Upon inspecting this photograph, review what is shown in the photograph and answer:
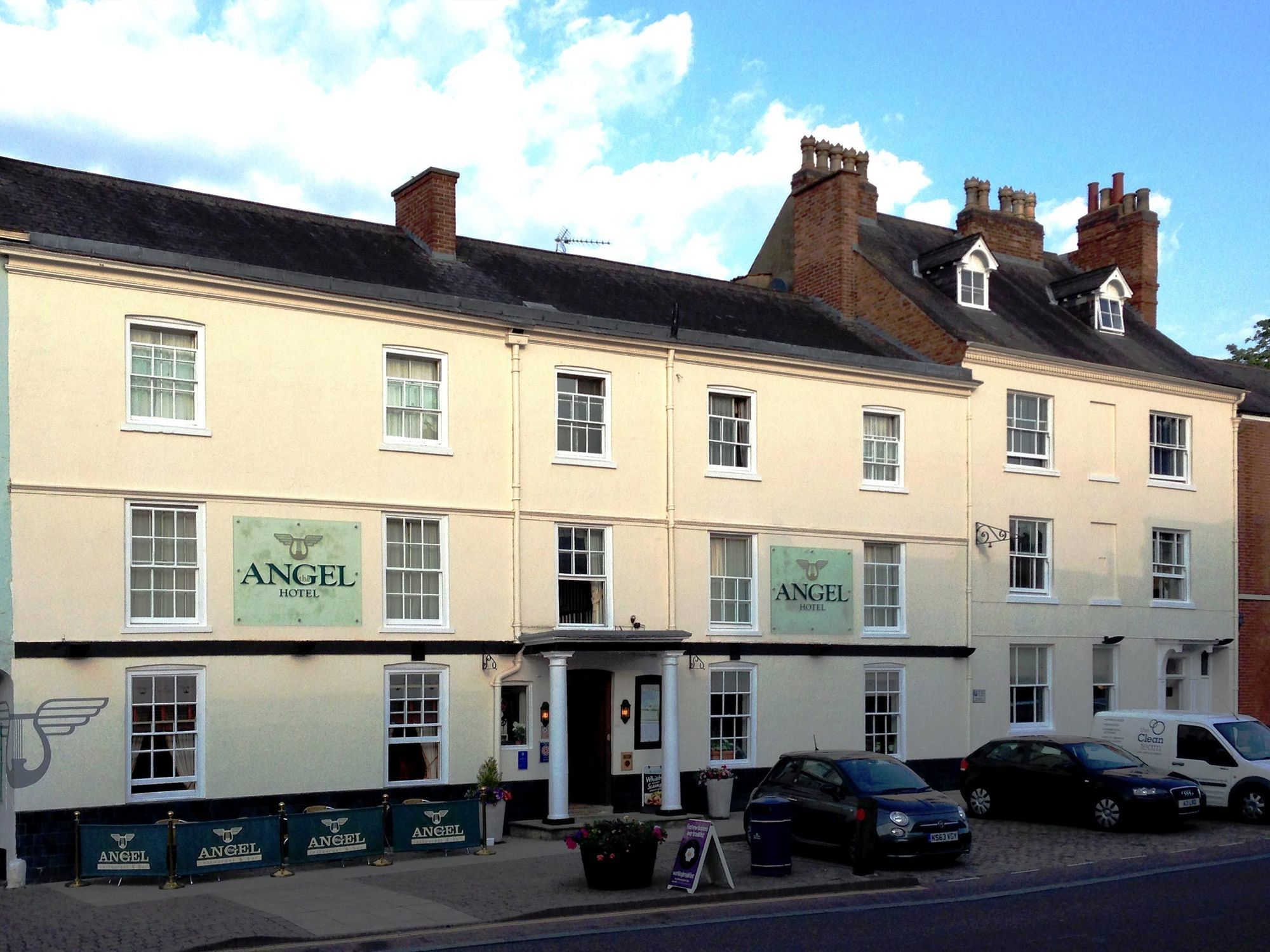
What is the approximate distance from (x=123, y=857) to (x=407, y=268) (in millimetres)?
11081

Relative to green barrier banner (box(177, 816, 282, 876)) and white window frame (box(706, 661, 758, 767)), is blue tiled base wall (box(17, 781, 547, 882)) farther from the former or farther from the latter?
white window frame (box(706, 661, 758, 767))

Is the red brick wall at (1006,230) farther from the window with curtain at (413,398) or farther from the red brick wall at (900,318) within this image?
the window with curtain at (413,398)

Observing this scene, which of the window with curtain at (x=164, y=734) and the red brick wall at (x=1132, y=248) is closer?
the window with curtain at (x=164, y=734)

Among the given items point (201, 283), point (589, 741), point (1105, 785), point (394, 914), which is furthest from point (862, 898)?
point (201, 283)

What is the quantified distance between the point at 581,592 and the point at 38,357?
9296mm

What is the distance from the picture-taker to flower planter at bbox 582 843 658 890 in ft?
54.3

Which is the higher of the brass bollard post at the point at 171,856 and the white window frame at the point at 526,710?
the white window frame at the point at 526,710

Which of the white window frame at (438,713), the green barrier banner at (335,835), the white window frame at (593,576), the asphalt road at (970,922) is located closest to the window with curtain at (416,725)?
the white window frame at (438,713)

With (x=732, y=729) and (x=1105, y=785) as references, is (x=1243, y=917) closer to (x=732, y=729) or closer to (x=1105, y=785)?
(x=1105, y=785)

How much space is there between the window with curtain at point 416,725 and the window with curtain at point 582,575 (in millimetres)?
2615

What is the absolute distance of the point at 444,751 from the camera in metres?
21.8

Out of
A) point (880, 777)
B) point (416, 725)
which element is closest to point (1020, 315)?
point (880, 777)

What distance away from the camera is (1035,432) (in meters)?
29.3

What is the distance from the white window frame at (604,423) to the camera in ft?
76.7
